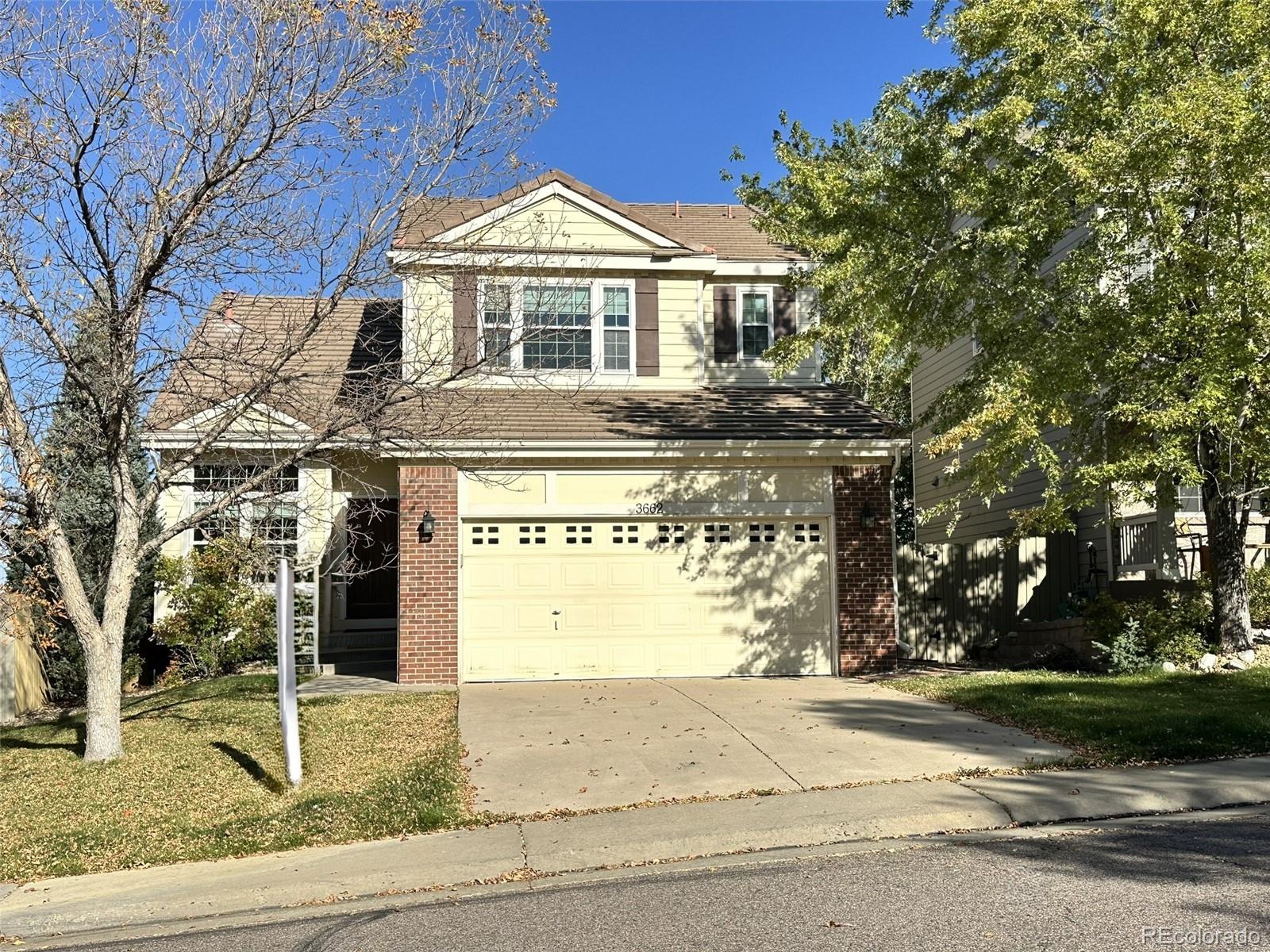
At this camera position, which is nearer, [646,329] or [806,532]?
[806,532]

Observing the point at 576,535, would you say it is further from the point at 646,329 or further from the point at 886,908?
the point at 886,908

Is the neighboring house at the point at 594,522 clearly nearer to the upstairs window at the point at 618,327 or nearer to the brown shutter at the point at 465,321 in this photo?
the brown shutter at the point at 465,321

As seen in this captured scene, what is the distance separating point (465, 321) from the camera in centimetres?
1506

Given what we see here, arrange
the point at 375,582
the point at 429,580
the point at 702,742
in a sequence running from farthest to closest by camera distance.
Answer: the point at 375,582 < the point at 429,580 < the point at 702,742

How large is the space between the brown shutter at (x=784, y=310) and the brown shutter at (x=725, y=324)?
2.16 feet

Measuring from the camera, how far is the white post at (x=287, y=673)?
27.3ft

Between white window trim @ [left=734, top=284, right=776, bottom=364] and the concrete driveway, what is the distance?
5864 millimetres

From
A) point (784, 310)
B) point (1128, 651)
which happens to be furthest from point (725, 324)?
point (1128, 651)

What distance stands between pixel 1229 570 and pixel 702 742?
7.10 metres

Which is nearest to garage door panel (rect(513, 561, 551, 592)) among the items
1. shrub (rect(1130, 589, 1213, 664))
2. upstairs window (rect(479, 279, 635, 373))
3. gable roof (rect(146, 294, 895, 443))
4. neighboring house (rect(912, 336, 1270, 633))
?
gable roof (rect(146, 294, 895, 443))

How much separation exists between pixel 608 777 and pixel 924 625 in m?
9.10

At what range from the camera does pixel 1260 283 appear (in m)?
10.9

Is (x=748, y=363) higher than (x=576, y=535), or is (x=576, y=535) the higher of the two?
(x=748, y=363)

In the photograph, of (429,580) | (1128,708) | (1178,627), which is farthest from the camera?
(429,580)
